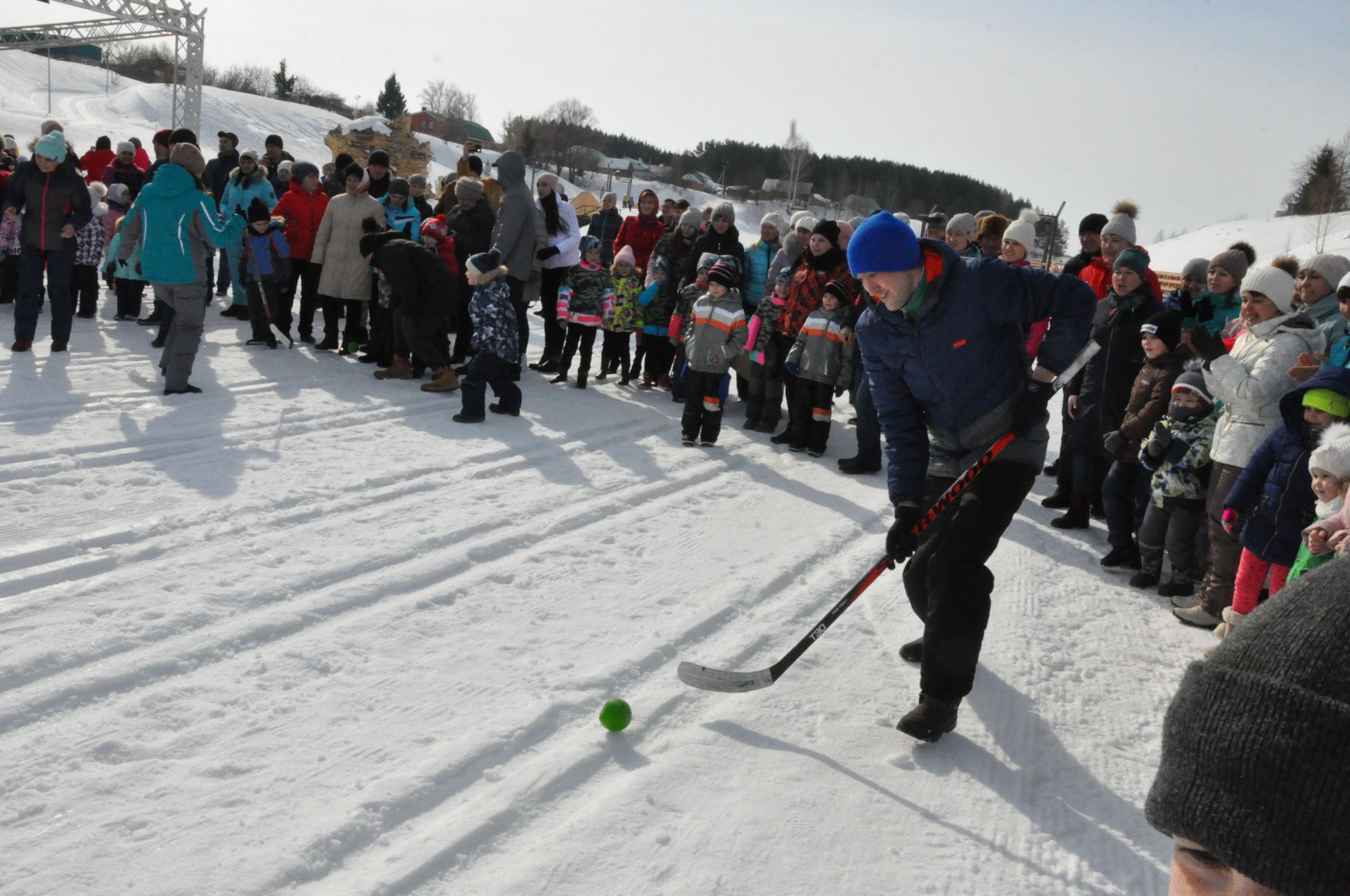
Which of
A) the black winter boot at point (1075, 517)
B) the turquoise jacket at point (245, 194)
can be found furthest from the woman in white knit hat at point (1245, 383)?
the turquoise jacket at point (245, 194)

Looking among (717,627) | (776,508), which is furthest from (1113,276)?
(717,627)

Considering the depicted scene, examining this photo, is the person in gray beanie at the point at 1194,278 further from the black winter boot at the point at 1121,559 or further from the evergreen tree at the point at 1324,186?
the evergreen tree at the point at 1324,186

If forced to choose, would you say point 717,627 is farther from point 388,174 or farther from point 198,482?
point 388,174

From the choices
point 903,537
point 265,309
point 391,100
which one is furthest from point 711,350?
point 391,100

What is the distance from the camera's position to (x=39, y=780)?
9.75 ft

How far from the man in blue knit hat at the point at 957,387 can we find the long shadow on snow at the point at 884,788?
368 millimetres

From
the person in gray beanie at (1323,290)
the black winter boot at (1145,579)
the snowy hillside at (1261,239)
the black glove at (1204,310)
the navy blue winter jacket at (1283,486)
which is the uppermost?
the snowy hillside at (1261,239)

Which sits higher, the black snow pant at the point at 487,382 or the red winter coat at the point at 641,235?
the red winter coat at the point at 641,235

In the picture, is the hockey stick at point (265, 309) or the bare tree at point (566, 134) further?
the bare tree at point (566, 134)

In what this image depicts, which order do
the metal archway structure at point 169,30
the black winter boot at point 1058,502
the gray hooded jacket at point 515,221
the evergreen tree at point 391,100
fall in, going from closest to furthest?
the black winter boot at point 1058,502
the gray hooded jacket at point 515,221
the metal archway structure at point 169,30
the evergreen tree at point 391,100

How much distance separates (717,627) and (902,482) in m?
1.15

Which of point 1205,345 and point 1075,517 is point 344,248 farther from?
point 1205,345

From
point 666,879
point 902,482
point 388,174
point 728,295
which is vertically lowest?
point 666,879

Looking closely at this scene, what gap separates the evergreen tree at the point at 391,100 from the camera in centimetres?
7019
